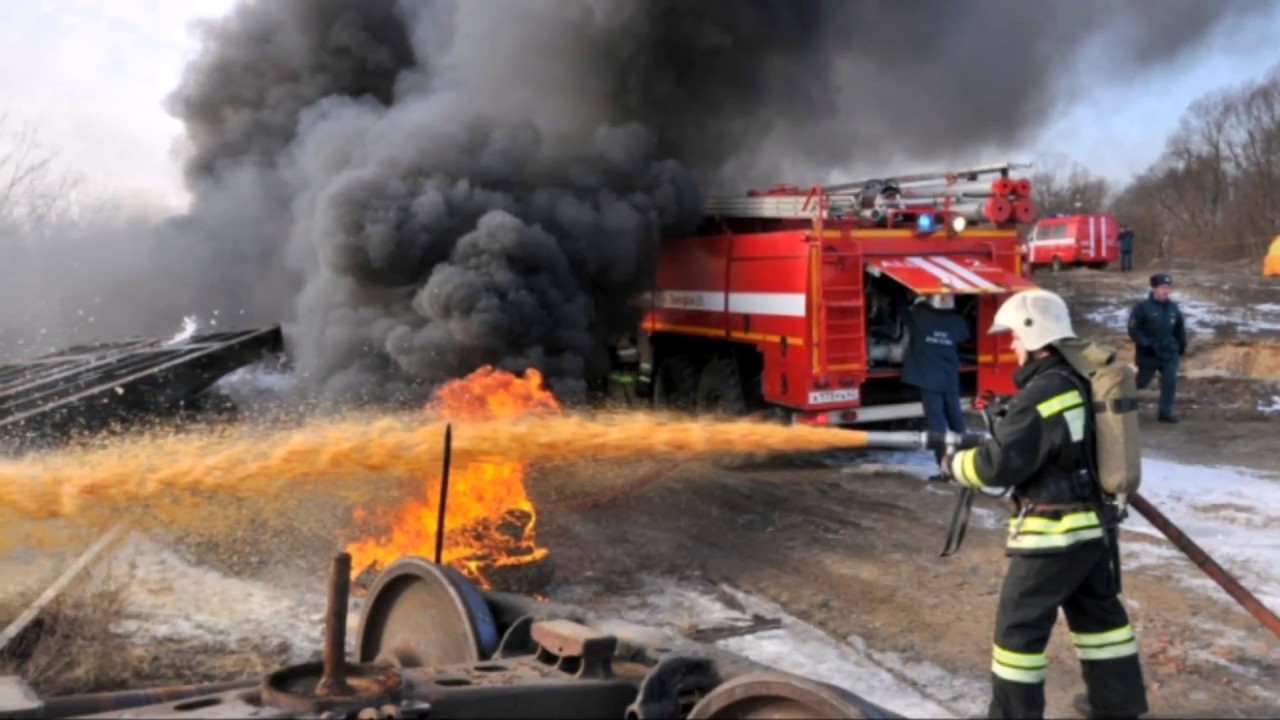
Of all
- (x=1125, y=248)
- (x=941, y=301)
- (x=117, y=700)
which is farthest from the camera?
(x=1125, y=248)

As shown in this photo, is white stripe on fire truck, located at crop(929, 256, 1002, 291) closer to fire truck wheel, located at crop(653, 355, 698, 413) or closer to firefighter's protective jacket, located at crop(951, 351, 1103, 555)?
fire truck wheel, located at crop(653, 355, 698, 413)

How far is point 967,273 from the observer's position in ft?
30.4

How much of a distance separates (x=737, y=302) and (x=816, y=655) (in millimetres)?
5287

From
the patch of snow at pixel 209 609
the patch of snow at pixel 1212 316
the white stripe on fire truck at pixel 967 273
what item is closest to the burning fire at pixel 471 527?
the patch of snow at pixel 209 609

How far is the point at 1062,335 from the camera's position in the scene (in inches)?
148

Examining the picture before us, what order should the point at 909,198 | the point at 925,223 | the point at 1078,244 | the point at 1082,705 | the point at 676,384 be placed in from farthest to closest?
1. the point at 1078,244
2. the point at 676,384
3. the point at 909,198
4. the point at 925,223
5. the point at 1082,705

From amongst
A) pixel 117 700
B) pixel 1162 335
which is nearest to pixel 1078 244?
pixel 1162 335

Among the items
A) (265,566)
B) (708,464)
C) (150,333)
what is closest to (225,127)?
(150,333)

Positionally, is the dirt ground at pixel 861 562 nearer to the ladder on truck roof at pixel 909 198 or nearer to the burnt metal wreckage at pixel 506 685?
the burnt metal wreckage at pixel 506 685

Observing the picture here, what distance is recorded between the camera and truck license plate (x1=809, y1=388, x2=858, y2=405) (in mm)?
8953

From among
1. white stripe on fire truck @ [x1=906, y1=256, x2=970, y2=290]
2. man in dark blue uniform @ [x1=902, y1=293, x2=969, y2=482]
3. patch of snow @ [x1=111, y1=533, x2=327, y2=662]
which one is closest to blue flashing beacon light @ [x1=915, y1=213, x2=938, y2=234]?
white stripe on fire truck @ [x1=906, y1=256, x2=970, y2=290]

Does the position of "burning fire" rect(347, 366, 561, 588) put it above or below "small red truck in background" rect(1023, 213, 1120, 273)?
below

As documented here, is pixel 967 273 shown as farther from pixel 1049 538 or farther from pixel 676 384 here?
pixel 1049 538

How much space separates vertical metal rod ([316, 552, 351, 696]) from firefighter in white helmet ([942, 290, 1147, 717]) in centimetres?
220
